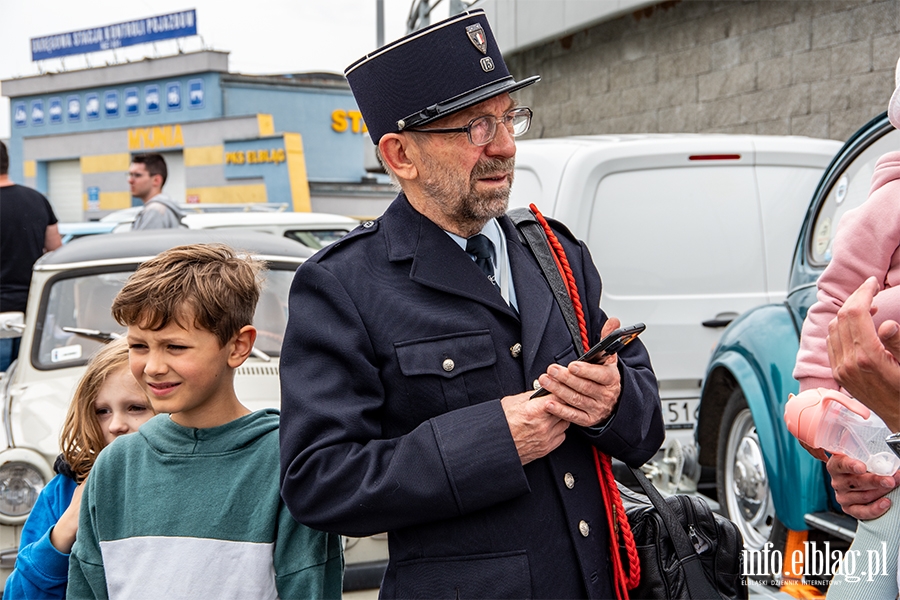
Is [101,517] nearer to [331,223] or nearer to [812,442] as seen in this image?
[812,442]

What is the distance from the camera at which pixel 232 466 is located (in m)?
2.19

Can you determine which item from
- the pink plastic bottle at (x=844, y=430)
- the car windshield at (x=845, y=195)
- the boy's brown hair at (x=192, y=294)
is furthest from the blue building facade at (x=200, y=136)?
the pink plastic bottle at (x=844, y=430)

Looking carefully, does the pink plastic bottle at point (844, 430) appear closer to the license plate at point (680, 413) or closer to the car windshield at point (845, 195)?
the car windshield at point (845, 195)

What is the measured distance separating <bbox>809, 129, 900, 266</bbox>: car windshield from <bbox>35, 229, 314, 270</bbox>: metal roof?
2645mm

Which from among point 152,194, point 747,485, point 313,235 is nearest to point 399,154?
point 747,485

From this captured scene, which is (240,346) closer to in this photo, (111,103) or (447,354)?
(447,354)

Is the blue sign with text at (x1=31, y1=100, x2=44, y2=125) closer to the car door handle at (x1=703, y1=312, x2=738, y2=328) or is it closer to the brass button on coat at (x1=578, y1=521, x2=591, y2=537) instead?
the car door handle at (x1=703, y1=312, x2=738, y2=328)

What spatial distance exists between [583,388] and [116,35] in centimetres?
4715

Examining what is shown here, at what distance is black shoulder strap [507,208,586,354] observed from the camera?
2.04 meters

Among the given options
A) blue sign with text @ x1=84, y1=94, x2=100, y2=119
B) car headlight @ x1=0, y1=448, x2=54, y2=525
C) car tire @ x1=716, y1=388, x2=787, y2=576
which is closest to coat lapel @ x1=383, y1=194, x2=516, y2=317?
car tire @ x1=716, y1=388, x2=787, y2=576

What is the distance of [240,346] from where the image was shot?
2314 mm

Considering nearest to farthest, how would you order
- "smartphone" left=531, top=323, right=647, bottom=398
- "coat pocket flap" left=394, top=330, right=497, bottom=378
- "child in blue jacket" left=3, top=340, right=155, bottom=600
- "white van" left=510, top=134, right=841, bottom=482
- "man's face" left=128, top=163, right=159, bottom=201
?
"smartphone" left=531, top=323, right=647, bottom=398 → "coat pocket flap" left=394, top=330, right=497, bottom=378 → "child in blue jacket" left=3, top=340, right=155, bottom=600 → "white van" left=510, top=134, right=841, bottom=482 → "man's face" left=128, top=163, right=159, bottom=201

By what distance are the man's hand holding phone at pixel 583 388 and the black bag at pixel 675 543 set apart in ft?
0.61

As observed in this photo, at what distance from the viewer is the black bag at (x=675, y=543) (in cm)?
198
